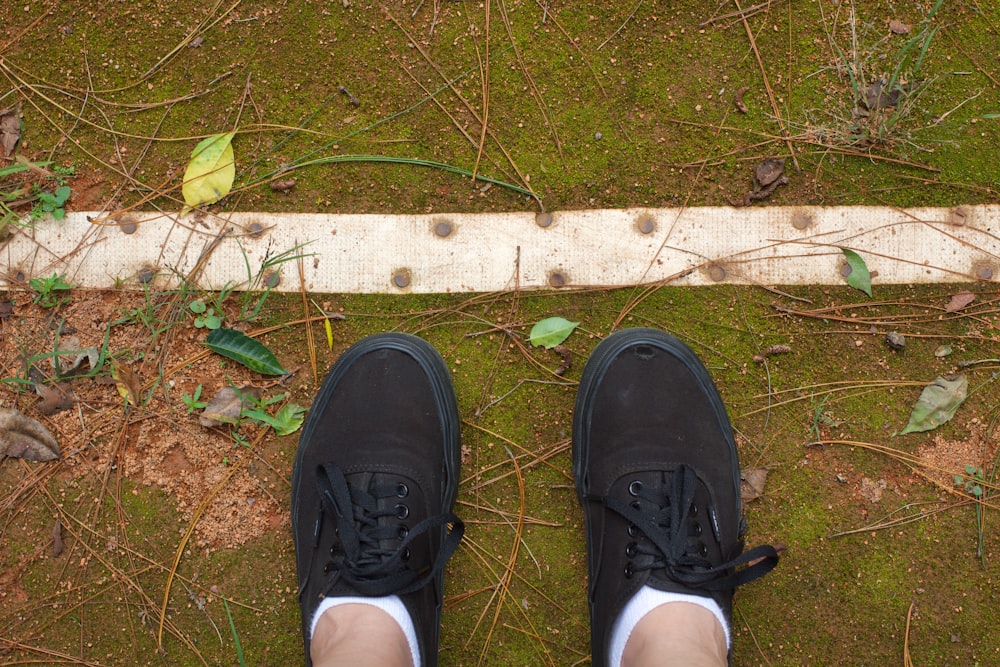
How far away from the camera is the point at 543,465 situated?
1766 millimetres

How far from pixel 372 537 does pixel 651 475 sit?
851 millimetres

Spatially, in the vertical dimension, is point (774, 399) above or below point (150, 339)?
below

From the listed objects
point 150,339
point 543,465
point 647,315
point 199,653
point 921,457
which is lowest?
point 199,653

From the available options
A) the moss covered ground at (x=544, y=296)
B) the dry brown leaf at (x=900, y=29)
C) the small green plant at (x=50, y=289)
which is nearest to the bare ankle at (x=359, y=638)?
the moss covered ground at (x=544, y=296)

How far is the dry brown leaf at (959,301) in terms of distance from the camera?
177 centimetres

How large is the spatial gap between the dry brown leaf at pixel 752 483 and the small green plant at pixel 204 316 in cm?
165

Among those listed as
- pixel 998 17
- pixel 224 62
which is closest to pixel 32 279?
pixel 224 62

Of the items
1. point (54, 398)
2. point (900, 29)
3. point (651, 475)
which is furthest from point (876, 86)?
point (54, 398)

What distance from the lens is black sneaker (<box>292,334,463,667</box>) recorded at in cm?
168

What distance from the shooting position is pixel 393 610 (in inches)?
64.6

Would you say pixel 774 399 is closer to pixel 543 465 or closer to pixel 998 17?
pixel 543 465

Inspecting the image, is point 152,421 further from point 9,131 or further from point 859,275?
point 859,275

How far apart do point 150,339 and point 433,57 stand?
1.23 meters

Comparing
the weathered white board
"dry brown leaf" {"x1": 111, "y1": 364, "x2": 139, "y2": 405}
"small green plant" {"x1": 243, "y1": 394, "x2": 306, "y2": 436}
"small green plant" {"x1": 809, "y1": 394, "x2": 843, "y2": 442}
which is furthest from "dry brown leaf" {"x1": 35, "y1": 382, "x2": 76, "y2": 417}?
"small green plant" {"x1": 809, "y1": 394, "x2": 843, "y2": 442}
